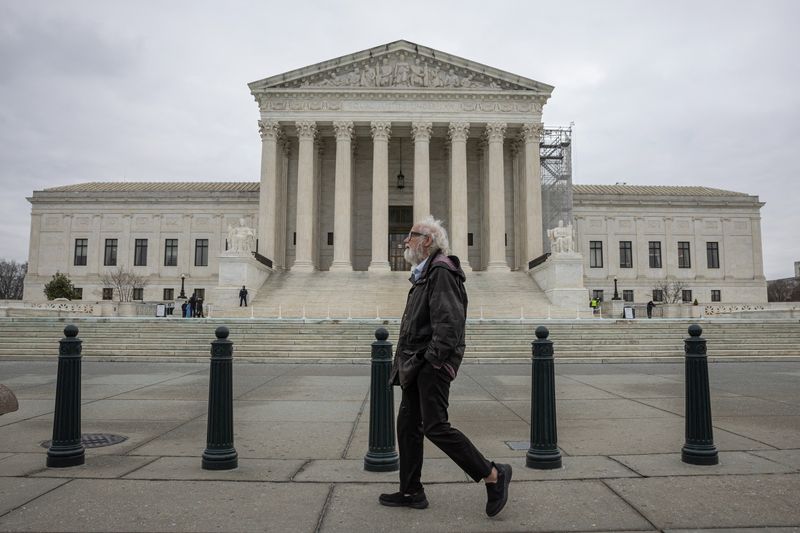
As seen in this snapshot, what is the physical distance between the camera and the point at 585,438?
7523 mm

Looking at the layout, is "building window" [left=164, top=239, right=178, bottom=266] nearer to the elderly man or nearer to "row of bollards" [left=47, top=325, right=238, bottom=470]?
"row of bollards" [left=47, top=325, right=238, bottom=470]

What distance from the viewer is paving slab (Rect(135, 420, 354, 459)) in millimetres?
6816

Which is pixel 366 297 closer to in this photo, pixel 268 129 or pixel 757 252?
pixel 268 129

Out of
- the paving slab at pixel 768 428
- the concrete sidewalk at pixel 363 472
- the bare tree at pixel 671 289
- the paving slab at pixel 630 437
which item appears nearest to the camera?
the concrete sidewalk at pixel 363 472

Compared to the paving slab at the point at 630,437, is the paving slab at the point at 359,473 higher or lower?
lower

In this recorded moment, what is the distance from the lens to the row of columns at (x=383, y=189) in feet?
144

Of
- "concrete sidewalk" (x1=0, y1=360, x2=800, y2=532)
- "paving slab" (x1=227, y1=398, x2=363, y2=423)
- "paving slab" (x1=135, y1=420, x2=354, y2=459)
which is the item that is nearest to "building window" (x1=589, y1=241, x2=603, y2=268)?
"concrete sidewalk" (x1=0, y1=360, x2=800, y2=532)

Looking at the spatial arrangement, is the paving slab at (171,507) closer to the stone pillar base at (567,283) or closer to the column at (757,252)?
the stone pillar base at (567,283)

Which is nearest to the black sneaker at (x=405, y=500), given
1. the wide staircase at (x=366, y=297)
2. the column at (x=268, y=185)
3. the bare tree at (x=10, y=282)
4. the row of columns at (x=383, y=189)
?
the wide staircase at (x=366, y=297)

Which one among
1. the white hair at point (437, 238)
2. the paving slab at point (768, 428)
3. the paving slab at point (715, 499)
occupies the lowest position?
the paving slab at point (715, 499)

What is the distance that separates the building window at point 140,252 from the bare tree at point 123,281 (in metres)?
1.32

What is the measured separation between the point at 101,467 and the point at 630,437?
585 cm

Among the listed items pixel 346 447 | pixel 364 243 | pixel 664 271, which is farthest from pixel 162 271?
pixel 346 447

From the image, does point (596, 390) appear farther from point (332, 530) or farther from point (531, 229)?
point (531, 229)
